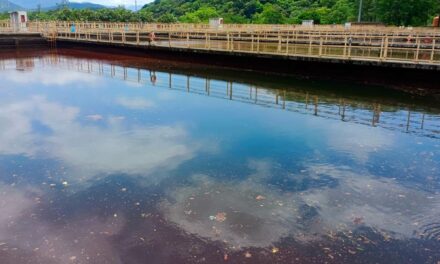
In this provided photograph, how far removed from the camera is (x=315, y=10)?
8375 centimetres

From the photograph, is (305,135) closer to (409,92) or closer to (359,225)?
(359,225)

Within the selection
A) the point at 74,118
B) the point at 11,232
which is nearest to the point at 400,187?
the point at 11,232

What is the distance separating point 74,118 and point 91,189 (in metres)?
5.85

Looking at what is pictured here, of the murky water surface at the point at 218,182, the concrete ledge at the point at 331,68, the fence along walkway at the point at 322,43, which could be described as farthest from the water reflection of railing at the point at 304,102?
the fence along walkway at the point at 322,43

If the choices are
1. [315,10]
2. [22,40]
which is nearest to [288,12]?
[315,10]

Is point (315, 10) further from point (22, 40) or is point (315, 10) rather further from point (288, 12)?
point (22, 40)

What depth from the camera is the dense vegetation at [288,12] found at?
5072cm

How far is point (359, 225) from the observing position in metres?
6.49

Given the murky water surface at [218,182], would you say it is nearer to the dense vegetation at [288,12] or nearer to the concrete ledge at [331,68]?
the concrete ledge at [331,68]

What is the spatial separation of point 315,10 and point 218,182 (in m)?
82.7

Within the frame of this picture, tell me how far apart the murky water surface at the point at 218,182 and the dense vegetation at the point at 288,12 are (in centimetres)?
4170

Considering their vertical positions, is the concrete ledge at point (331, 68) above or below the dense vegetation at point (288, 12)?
below

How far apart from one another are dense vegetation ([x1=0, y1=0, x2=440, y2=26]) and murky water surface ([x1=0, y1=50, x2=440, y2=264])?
1642 inches

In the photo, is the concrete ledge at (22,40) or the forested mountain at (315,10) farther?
the forested mountain at (315,10)
